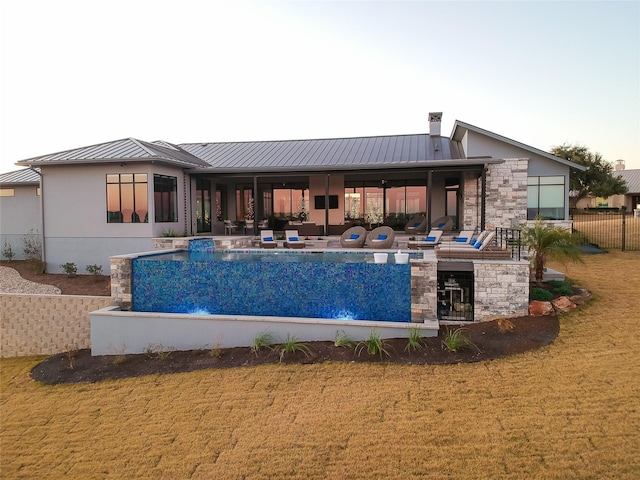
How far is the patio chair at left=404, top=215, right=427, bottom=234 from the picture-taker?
18.7m

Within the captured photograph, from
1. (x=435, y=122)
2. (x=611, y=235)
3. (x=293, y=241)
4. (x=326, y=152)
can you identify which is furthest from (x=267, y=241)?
(x=611, y=235)

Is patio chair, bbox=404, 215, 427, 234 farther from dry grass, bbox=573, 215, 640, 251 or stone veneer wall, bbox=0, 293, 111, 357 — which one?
stone veneer wall, bbox=0, 293, 111, 357

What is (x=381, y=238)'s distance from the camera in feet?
50.5

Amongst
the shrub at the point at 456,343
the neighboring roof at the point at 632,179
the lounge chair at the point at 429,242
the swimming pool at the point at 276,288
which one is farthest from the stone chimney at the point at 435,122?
the neighboring roof at the point at 632,179

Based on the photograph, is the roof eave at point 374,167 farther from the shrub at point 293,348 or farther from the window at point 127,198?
the shrub at point 293,348

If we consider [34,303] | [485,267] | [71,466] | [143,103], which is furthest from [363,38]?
[71,466]

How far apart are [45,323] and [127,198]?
5548 millimetres

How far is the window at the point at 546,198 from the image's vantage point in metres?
17.6

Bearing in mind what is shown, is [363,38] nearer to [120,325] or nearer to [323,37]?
[323,37]

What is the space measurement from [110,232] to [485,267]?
501 inches

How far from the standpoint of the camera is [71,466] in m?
5.92

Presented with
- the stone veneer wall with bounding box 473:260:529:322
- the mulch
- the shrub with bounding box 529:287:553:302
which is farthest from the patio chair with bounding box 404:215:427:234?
the mulch

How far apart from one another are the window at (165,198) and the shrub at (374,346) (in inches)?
410

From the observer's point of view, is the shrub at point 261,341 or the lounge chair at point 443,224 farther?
the lounge chair at point 443,224
